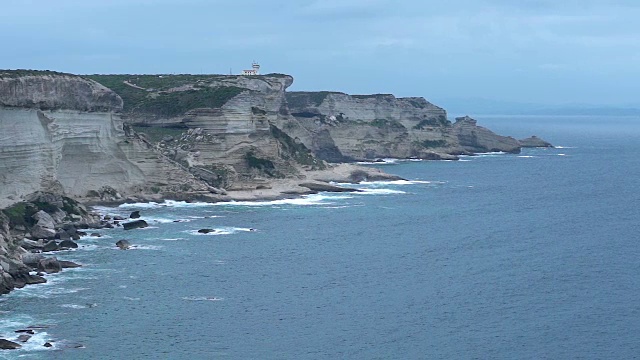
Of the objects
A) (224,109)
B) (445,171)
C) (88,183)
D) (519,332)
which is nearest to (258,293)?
(519,332)

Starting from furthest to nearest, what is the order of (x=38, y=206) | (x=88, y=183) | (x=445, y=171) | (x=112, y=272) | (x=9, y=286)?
(x=445, y=171)
(x=88, y=183)
(x=38, y=206)
(x=112, y=272)
(x=9, y=286)

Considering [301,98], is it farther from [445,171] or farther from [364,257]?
[364,257]

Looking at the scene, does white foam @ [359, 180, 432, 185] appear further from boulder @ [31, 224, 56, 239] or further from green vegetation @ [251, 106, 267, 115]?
boulder @ [31, 224, 56, 239]

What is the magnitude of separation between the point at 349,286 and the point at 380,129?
10397 cm

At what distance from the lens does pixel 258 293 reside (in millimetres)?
56750

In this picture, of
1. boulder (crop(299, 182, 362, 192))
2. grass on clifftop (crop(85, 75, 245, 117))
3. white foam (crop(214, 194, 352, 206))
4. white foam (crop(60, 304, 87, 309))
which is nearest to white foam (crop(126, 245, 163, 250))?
white foam (crop(60, 304, 87, 309))

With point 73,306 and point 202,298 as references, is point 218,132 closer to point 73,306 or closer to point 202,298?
point 202,298

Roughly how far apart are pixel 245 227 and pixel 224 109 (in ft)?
86.9

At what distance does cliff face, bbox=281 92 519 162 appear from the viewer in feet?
503

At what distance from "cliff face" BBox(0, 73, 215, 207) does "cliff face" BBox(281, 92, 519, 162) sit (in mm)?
48565

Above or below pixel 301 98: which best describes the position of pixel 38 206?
below

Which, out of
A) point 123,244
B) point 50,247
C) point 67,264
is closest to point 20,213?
point 50,247

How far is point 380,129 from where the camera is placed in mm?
161500

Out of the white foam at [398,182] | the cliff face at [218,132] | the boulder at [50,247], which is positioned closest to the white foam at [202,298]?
the boulder at [50,247]
